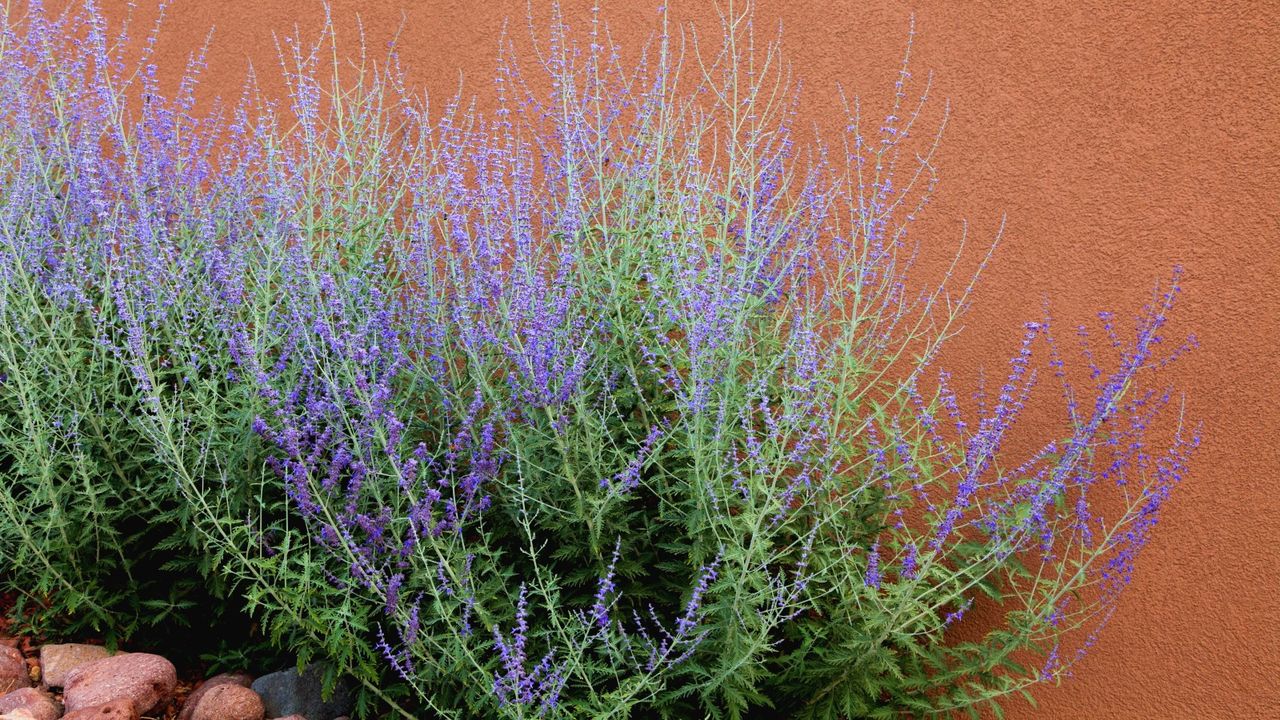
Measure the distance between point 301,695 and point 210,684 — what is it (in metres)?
0.34

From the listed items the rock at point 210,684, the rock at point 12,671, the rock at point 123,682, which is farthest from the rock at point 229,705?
the rock at point 12,671

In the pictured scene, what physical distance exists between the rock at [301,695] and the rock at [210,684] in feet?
0.31

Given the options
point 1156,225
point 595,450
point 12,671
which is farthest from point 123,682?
point 1156,225

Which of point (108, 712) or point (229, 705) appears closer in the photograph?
point (108, 712)

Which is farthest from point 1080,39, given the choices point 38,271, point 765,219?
point 38,271

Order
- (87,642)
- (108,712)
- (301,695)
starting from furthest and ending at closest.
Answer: (87,642), (301,695), (108,712)

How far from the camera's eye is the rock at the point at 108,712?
3.45 metres

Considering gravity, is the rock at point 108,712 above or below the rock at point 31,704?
above

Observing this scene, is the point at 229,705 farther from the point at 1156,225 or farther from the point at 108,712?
the point at 1156,225

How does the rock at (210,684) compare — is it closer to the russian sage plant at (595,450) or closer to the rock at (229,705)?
the rock at (229,705)

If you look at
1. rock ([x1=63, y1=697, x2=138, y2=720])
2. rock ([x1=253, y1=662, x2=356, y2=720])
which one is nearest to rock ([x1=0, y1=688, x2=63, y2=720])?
rock ([x1=63, y1=697, x2=138, y2=720])

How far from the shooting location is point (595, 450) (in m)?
3.32

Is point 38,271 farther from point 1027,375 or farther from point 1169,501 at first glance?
point 1169,501

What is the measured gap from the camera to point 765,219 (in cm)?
336
